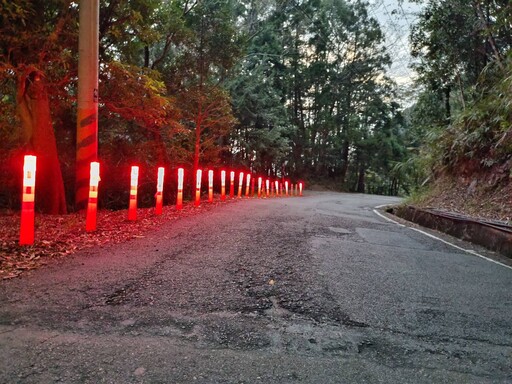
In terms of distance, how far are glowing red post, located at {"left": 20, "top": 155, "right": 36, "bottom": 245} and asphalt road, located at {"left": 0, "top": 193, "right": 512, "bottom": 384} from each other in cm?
102

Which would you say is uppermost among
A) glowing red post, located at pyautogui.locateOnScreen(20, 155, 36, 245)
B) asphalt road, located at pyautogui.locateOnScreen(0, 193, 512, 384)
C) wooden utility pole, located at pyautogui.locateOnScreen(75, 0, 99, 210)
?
wooden utility pole, located at pyautogui.locateOnScreen(75, 0, 99, 210)

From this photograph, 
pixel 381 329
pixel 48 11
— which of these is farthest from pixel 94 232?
pixel 48 11

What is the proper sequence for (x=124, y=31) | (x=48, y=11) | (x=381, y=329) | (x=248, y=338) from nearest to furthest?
(x=248, y=338), (x=381, y=329), (x=48, y=11), (x=124, y=31)

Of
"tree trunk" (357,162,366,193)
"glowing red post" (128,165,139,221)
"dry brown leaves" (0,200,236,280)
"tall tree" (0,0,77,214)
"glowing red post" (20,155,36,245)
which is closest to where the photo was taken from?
"dry brown leaves" (0,200,236,280)

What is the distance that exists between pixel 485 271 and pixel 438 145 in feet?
37.5

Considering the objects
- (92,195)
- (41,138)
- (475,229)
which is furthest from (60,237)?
(475,229)

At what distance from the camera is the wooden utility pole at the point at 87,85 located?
9625 millimetres

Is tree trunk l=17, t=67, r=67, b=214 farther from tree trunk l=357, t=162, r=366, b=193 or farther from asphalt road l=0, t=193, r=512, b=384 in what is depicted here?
tree trunk l=357, t=162, r=366, b=193

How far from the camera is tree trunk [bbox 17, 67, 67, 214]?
10602 millimetres

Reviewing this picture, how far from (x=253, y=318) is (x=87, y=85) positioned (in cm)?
855

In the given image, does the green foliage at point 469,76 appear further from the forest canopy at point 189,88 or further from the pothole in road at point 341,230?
the pothole in road at point 341,230

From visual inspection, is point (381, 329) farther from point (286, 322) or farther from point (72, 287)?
point (72, 287)

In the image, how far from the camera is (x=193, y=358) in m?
2.57

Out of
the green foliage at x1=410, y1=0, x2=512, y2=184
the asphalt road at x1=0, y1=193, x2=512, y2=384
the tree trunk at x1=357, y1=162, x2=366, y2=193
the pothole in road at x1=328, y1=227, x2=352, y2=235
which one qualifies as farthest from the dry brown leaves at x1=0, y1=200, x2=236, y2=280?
the tree trunk at x1=357, y1=162, x2=366, y2=193
